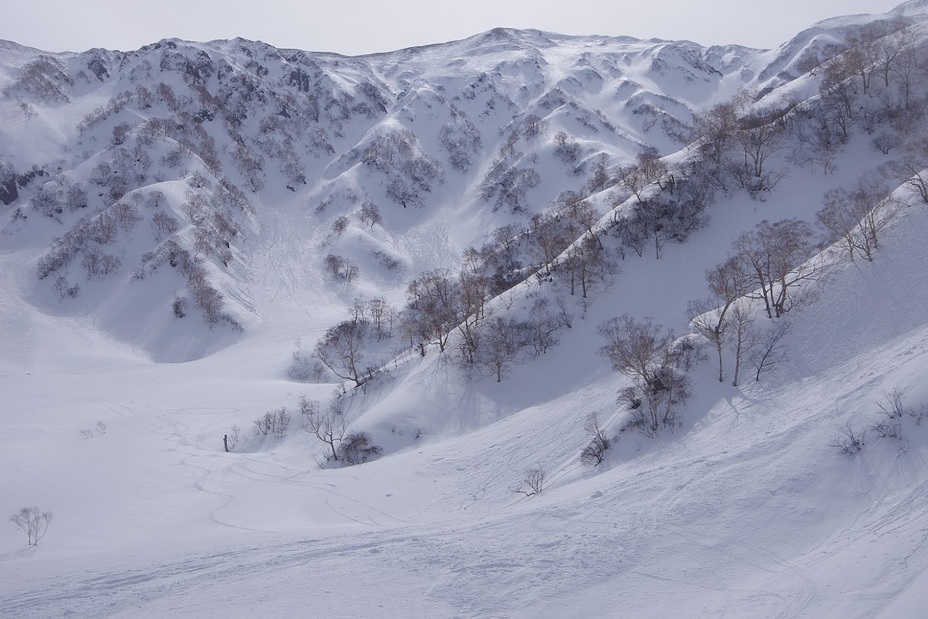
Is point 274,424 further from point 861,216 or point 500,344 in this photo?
point 861,216

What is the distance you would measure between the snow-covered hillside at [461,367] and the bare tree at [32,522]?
55 cm

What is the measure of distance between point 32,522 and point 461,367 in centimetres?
2751

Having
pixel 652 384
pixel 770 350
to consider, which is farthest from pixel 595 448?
pixel 770 350

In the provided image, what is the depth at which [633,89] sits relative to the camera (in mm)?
142875

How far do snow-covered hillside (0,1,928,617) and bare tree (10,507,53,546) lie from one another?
0.55 metres

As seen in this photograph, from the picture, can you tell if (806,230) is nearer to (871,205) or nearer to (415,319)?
(871,205)

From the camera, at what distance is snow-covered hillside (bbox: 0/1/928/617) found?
13336mm

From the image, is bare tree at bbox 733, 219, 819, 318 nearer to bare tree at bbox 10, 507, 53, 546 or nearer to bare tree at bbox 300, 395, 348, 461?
bare tree at bbox 300, 395, 348, 461

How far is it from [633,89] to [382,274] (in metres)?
100

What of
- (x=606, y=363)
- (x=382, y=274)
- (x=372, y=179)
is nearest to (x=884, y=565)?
(x=606, y=363)

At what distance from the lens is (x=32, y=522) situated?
21125 millimetres

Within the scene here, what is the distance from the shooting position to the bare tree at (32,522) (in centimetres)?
2009

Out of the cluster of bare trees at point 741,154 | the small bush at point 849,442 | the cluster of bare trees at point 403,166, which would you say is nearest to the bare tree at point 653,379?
the small bush at point 849,442

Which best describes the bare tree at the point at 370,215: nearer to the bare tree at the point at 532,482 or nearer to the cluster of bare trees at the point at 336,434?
the cluster of bare trees at the point at 336,434
